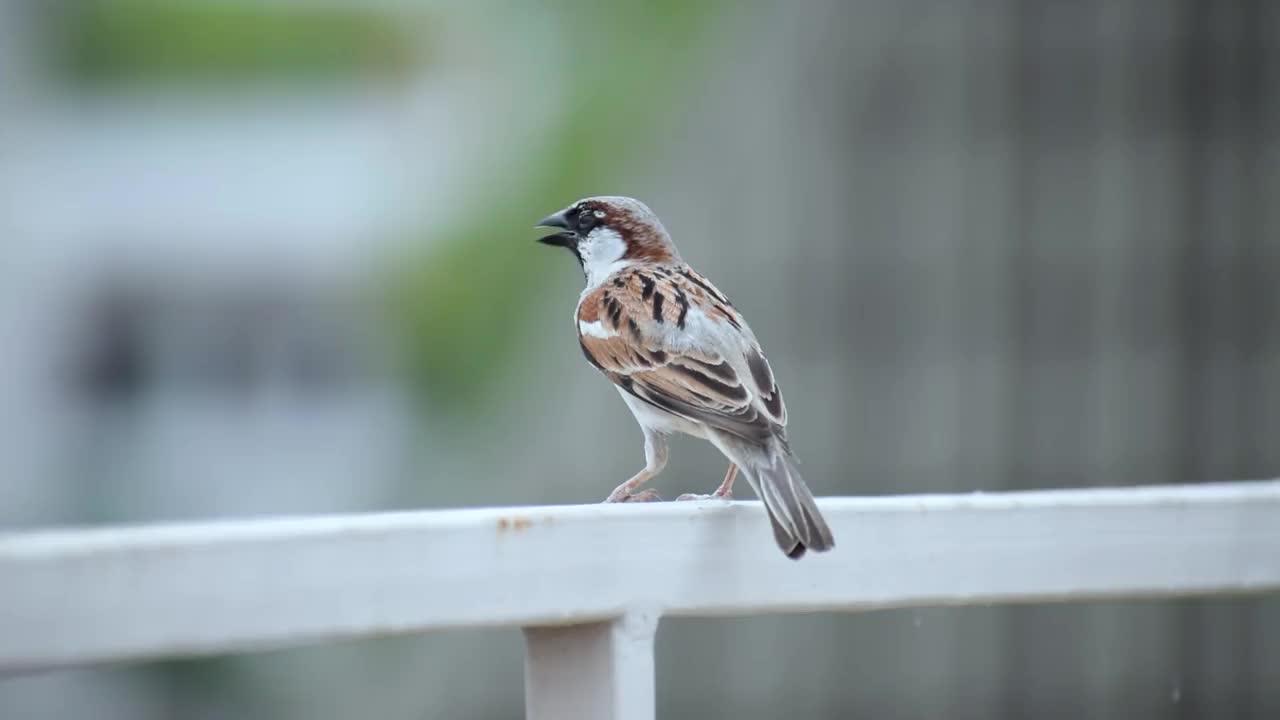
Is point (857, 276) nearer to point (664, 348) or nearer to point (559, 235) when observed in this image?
point (559, 235)

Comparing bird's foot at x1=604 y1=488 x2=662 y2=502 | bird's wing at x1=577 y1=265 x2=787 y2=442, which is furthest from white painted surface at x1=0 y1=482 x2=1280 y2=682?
bird's foot at x1=604 y1=488 x2=662 y2=502

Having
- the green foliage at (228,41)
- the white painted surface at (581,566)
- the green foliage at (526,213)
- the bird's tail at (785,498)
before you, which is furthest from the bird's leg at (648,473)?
the green foliage at (228,41)

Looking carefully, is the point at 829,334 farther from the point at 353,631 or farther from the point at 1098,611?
the point at 353,631

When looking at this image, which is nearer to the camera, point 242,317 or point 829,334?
point 829,334

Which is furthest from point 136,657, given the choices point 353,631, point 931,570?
point 931,570

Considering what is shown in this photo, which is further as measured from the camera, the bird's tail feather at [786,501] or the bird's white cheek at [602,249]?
the bird's white cheek at [602,249]

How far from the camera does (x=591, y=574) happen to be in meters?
1.30

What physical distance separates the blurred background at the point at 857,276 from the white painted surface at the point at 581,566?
3.47 metres

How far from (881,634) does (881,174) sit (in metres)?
1.60

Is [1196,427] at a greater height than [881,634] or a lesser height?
greater

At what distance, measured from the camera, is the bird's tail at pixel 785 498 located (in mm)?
1443

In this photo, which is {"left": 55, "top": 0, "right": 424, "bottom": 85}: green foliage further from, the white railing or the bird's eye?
the white railing

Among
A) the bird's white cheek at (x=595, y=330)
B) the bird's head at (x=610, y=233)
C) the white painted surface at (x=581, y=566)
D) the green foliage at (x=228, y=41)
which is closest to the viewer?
the white painted surface at (x=581, y=566)

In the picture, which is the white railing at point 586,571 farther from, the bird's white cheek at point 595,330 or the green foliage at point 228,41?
the green foliage at point 228,41
